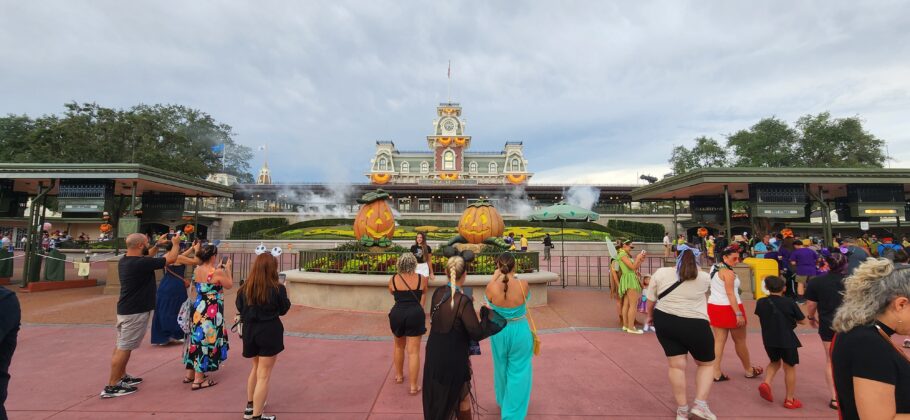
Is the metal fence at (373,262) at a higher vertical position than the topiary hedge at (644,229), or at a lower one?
lower

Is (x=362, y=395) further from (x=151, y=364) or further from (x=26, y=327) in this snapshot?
(x=26, y=327)

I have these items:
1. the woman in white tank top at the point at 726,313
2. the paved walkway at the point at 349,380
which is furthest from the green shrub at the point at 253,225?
the woman in white tank top at the point at 726,313

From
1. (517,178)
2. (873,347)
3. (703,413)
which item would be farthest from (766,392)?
(517,178)

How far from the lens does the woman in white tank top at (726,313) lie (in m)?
4.79

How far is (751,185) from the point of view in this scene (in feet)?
44.6

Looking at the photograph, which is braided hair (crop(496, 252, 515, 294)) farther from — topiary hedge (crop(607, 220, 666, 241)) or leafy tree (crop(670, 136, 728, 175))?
leafy tree (crop(670, 136, 728, 175))

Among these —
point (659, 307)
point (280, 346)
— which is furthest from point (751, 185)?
point (280, 346)

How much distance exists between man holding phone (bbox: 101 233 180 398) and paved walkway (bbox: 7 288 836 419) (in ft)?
0.66

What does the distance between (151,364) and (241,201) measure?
38.1 metres

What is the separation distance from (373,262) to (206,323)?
459cm

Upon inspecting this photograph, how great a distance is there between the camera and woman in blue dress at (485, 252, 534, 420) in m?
3.66

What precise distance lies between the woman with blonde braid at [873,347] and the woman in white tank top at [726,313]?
2.89 m

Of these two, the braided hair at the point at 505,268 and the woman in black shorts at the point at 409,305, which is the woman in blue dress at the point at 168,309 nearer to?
the woman in black shorts at the point at 409,305

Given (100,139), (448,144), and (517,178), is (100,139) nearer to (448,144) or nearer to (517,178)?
(448,144)
